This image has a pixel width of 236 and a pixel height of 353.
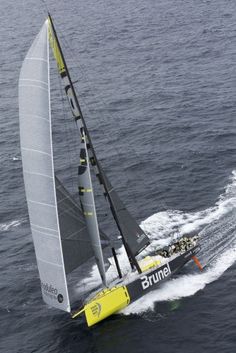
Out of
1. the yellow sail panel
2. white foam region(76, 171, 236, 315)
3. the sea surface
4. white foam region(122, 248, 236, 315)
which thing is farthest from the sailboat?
the sea surface

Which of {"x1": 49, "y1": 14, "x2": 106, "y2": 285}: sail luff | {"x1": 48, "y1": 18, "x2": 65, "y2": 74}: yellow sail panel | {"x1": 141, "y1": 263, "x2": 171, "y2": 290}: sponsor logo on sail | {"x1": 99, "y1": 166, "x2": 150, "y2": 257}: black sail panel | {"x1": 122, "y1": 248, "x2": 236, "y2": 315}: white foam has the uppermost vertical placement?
{"x1": 48, "y1": 18, "x2": 65, "y2": 74}: yellow sail panel

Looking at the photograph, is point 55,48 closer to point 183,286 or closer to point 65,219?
point 65,219

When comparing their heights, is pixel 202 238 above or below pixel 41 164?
below

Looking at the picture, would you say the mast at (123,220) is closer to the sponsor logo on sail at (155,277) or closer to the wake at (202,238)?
the sponsor logo on sail at (155,277)

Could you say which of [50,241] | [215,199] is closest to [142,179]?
[215,199]

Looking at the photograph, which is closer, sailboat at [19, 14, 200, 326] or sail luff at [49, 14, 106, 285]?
sailboat at [19, 14, 200, 326]

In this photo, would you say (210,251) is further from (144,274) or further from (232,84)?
(232,84)

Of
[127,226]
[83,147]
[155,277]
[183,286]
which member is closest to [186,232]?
[183,286]

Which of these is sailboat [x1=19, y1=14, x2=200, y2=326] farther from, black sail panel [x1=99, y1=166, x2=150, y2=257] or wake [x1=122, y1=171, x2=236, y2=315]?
wake [x1=122, y1=171, x2=236, y2=315]
